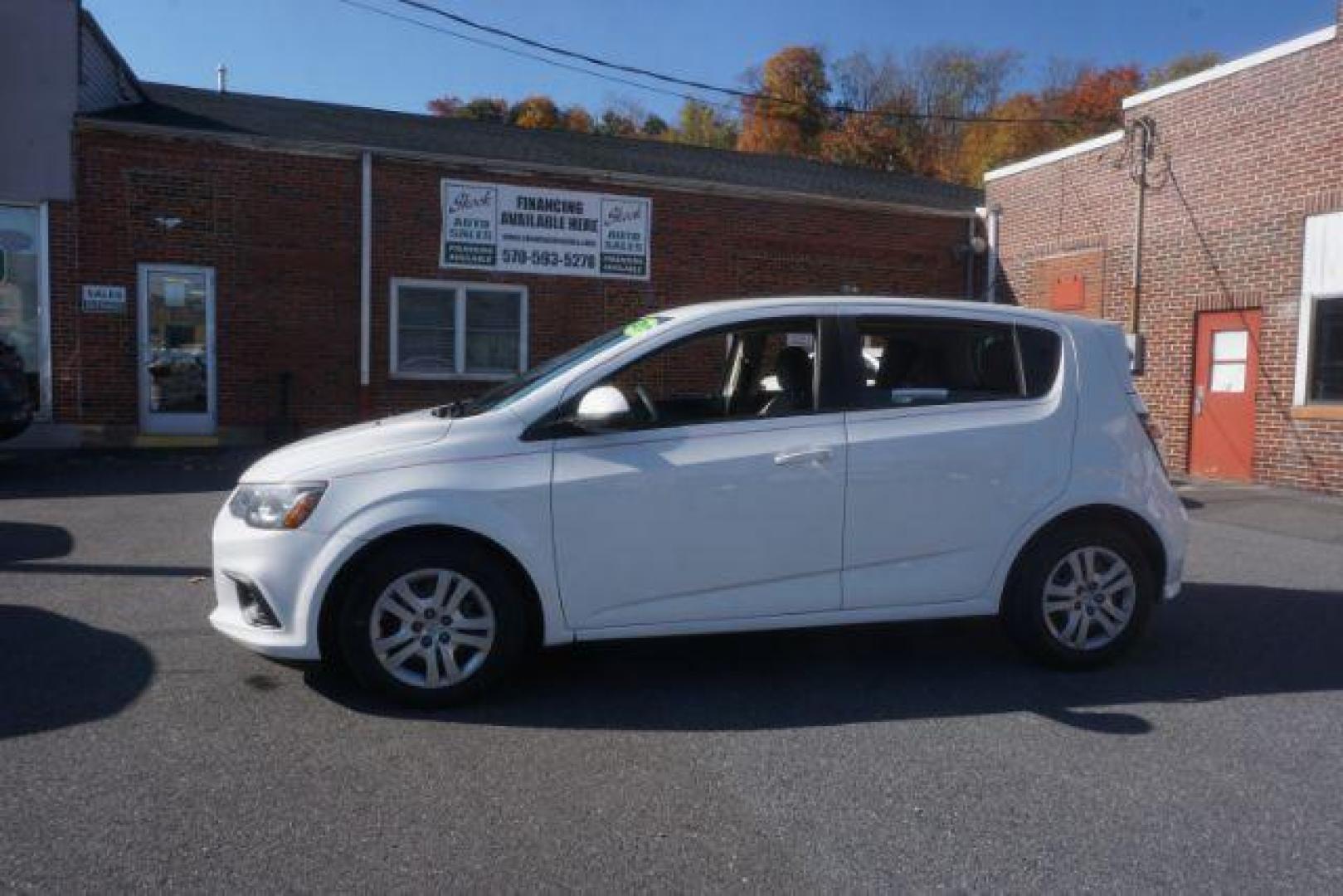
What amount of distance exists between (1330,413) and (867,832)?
1087 cm

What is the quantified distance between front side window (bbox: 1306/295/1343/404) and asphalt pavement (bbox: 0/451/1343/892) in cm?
724

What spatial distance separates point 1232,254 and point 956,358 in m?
9.82

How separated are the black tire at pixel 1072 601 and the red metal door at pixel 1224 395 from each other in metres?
9.07

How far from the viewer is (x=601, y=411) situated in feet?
14.4

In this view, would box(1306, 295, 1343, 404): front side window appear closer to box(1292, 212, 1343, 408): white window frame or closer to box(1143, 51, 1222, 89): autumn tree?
box(1292, 212, 1343, 408): white window frame

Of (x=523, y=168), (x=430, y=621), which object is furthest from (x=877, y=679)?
(x=523, y=168)

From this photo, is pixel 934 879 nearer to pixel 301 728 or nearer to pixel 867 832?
pixel 867 832

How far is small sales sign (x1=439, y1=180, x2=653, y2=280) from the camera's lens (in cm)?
1514

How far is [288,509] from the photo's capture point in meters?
4.25

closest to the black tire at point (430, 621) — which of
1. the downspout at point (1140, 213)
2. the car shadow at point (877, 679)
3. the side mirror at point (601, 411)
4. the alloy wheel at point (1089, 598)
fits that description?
the car shadow at point (877, 679)

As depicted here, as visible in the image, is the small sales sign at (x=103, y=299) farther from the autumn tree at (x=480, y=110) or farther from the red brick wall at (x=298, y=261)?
the autumn tree at (x=480, y=110)

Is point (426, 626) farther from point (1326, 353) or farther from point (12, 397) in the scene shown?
point (1326, 353)

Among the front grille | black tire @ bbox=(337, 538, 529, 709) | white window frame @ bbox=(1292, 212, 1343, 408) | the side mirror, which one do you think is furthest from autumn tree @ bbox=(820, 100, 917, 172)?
the front grille

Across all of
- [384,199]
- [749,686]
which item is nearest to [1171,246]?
[384,199]
